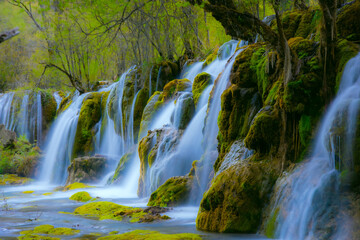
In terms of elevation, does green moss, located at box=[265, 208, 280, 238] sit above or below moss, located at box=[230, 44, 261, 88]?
below

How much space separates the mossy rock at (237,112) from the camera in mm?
7717

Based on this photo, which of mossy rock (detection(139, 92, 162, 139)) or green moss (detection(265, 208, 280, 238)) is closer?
green moss (detection(265, 208, 280, 238))

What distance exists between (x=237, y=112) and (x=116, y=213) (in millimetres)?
3564

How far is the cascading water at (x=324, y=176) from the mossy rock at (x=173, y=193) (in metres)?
3.58

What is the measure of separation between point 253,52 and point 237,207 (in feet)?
13.2

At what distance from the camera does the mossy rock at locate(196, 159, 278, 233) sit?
19.3ft

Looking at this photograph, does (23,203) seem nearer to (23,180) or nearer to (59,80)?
(23,180)

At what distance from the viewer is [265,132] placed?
6363 mm

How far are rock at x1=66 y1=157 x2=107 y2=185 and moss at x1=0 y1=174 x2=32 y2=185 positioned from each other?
4395mm

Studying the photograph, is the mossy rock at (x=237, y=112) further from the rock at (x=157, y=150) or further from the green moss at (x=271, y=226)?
the rock at (x=157, y=150)

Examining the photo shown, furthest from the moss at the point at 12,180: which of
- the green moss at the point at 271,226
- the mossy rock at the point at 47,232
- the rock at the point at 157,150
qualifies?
the green moss at the point at 271,226

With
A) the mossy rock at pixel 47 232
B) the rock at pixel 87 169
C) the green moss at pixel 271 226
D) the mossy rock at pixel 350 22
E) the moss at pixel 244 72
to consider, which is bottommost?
the mossy rock at pixel 47 232

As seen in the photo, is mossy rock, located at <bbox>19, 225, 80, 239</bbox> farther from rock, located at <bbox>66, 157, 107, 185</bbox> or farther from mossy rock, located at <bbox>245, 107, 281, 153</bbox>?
rock, located at <bbox>66, 157, 107, 185</bbox>

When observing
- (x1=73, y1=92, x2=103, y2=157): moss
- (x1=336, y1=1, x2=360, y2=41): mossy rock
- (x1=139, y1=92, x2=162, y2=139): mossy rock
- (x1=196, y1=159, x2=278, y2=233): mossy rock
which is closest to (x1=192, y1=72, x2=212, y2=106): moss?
(x1=139, y1=92, x2=162, y2=139): mossy rock
